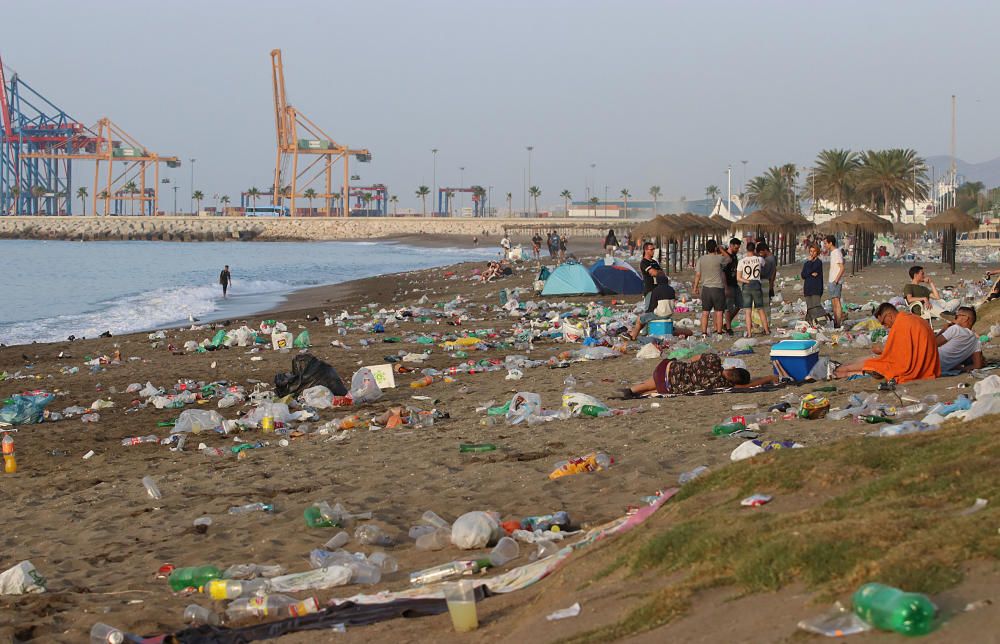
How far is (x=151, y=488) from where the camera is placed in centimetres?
708

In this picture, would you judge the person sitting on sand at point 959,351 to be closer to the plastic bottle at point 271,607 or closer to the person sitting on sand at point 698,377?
the person sitting on sand at point 698,377

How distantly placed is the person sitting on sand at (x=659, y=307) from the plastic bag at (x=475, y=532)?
8607mm

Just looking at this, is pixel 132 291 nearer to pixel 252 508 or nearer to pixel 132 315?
pixel 132 315

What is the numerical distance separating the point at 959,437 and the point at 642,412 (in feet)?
12.9

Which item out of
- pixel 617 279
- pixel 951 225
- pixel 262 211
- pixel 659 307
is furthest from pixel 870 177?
pixel 262 211

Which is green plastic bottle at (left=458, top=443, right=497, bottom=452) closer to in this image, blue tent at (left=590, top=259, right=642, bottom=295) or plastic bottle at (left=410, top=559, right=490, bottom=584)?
plastic bottle at (left=410, top=559, right=490, bottom=584)

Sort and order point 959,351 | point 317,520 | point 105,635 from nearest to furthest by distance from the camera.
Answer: point 105,635
point 317,520
point 959,351

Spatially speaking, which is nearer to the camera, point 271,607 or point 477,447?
point 271,607

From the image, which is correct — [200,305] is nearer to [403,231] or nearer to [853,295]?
[853,295]

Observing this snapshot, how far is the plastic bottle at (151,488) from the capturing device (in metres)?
7.04

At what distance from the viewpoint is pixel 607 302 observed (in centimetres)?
2133

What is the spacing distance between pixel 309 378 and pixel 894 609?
847 centimetres

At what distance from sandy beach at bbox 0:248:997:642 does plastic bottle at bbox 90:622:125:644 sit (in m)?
0.11

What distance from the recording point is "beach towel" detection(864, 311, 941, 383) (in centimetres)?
845
